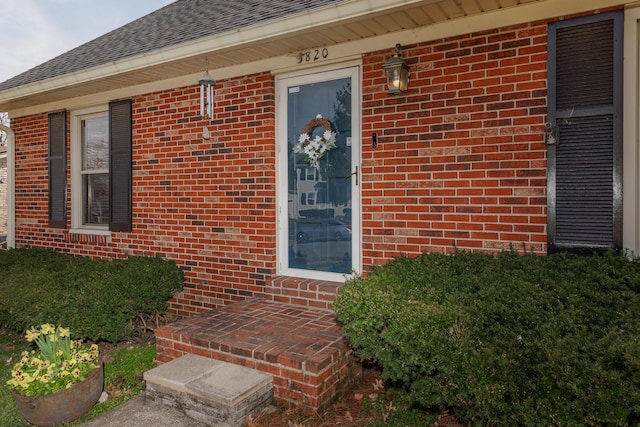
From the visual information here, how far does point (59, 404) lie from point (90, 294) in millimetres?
1217

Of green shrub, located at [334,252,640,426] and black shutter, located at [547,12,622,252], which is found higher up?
black shutter, located at [547,12,622,252]

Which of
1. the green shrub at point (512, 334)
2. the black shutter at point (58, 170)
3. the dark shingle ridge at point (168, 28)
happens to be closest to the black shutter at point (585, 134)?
the green shrub at point (512, 334)

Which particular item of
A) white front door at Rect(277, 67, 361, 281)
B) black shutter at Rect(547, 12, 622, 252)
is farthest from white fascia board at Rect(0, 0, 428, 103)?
black shutter at Rect(547, 12, 622, 252)

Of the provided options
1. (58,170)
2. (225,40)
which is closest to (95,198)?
(58,170)

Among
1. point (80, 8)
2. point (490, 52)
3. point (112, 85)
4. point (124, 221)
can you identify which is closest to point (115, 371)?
point (124, 221)

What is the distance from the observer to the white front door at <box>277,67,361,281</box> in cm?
413

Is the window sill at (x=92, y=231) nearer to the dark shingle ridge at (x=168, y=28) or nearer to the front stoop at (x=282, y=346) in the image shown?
the dark shingle ridge at (x=168, y=28)

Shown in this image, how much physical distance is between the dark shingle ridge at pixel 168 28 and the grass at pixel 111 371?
9.86 feet

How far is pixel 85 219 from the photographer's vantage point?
6.13m

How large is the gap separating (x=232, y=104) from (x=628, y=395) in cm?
409

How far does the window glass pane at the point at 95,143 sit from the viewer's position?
595 centimetres

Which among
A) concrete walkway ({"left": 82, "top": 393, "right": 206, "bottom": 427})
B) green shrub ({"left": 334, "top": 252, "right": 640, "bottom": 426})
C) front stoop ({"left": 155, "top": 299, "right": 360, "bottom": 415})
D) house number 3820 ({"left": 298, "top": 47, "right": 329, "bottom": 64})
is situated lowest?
concrete walkway ({"left": 82, "top": 393, "right": 206, "bottom": 427})

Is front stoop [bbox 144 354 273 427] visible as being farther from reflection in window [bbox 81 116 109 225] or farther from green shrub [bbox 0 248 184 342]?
reflection in window [bbox 81 116 109 225]

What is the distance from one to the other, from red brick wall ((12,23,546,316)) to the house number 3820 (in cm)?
43
